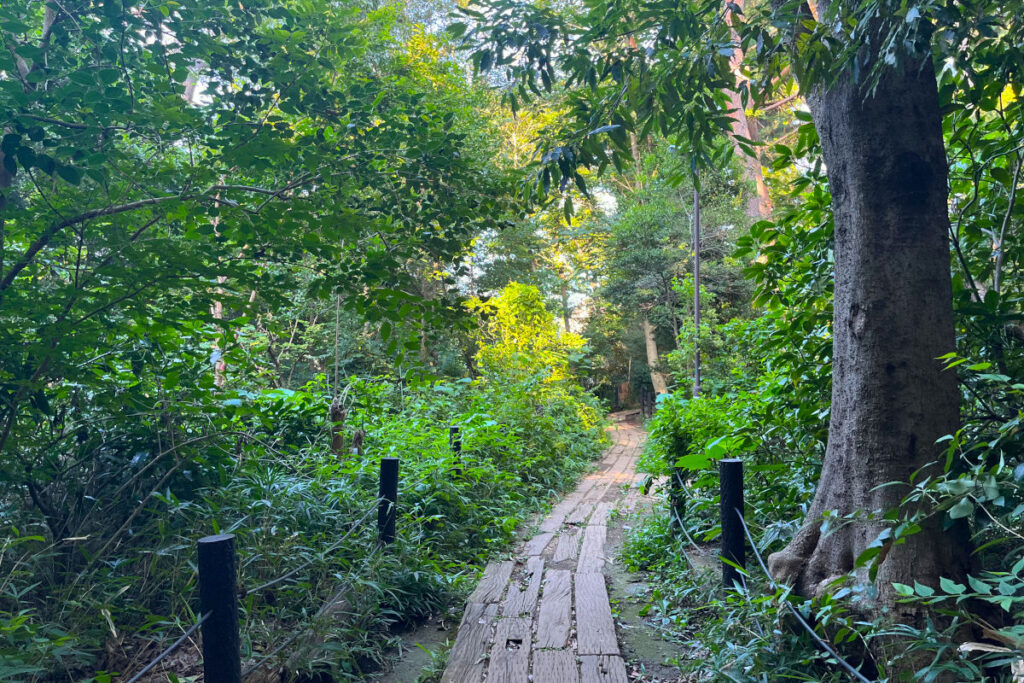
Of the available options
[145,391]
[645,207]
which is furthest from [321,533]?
[645,207]

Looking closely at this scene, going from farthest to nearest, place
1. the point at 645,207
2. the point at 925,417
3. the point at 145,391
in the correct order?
1. the point at 645,207
2. the point at 145,391
3. the point at 925,417

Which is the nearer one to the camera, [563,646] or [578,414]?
[563,646]

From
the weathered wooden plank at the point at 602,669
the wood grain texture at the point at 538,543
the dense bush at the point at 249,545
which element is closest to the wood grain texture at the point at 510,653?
the weathered wooden plank at the point at 602,669

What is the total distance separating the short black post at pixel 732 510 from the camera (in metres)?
2.99

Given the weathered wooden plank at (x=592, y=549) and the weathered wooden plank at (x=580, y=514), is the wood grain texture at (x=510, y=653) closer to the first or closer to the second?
the weathered wooden plank at (x=592, y=549)

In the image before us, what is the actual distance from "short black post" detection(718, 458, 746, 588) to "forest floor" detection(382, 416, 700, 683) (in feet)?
2.05

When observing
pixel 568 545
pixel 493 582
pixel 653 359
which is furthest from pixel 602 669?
pixel 653 359

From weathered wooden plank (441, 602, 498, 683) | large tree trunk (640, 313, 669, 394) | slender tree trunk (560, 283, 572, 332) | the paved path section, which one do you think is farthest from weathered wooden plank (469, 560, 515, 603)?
slender tree trunk (560, 283, 572, 332)

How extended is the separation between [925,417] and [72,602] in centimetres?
368

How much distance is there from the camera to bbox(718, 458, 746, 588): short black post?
299 cm

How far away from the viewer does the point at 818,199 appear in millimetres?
3299

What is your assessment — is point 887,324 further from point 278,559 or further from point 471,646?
point 278,559

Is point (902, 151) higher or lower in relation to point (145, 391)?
higher

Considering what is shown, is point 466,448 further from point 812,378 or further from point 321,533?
point 812,378
